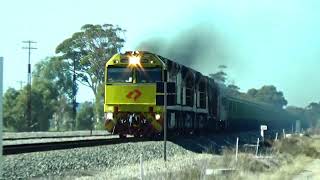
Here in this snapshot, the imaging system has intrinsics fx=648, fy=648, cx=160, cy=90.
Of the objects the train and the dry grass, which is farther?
the train

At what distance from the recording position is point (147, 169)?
60.0 ft

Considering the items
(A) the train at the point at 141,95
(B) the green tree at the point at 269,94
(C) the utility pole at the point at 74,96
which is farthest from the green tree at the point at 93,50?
(B) the green tree at the point at 269,94

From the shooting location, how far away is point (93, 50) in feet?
238

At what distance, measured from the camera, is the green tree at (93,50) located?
69312mm

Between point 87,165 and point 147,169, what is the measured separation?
5.57 feet

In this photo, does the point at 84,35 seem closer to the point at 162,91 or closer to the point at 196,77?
the point at 196,77

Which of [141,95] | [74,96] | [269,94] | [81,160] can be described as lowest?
[81,160]

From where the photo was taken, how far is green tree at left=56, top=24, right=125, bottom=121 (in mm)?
69312

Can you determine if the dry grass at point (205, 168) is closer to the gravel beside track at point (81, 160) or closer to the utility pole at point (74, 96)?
the gravel beside track at point (81, 160)

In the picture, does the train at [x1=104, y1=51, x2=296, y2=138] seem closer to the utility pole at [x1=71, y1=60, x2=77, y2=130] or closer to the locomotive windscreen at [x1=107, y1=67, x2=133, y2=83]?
the locomotive windscreen at [x1=107, y1=67, x2=133, y2=83]

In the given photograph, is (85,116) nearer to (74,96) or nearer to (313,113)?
(74,96)

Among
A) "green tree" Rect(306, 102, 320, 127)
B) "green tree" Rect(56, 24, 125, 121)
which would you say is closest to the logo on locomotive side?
"green tree" Rect(56, 24, 125, 121)

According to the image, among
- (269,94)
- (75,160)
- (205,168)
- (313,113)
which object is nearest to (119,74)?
(75,160)

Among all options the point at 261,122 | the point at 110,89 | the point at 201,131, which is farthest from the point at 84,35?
the point at 110,89
